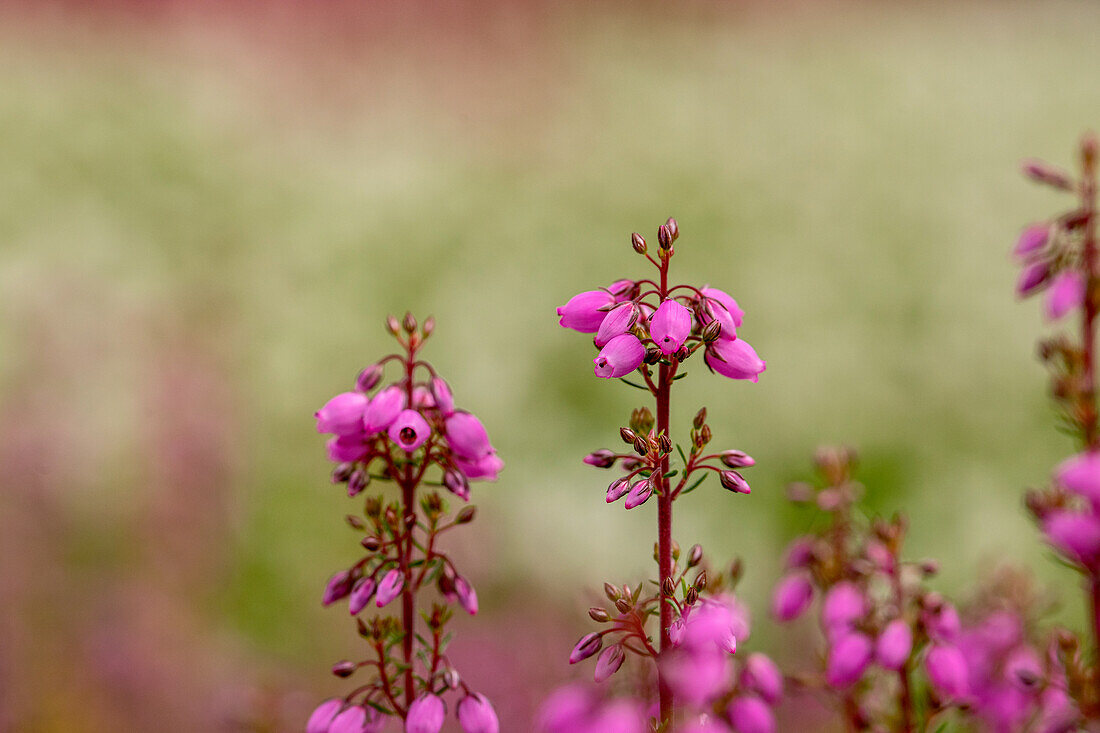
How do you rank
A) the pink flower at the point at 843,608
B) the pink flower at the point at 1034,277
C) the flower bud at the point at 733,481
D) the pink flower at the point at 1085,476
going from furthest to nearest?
the pink flower at the point at 843,608
the pink flower at the point at 1034,277
the flower bud at the point at 733,481
the pink flower at the point at 1085,476

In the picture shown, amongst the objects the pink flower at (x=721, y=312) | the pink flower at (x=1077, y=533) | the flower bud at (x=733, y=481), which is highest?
the pink flower at (x=721, y=312)

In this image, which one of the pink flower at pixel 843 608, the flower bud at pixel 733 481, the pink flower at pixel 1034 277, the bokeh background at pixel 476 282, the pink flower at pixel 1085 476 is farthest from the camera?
the bokeh background at pixel 476 282

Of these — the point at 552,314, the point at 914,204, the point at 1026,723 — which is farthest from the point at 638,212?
the point at 1026,723

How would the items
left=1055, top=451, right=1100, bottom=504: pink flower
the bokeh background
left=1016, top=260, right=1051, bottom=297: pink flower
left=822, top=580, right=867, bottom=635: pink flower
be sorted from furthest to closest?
Result: the bokeh background → left=822, top=580, right=867, bottom=635: pink flower → left=1016, top=260, right=1051, bottom=297: pink flower → left=1055, top=451, right=1100, bottom=504: pink flower

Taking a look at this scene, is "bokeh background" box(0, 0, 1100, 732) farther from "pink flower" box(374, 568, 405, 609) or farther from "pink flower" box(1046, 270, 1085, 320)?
"pink flower" box(1046, 270, 1085, 320)

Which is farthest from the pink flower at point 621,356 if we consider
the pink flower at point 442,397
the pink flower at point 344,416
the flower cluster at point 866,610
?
the flower cluster at point 866,610

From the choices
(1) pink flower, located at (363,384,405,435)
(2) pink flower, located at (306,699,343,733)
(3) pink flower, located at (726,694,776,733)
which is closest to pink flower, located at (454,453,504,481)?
(1) pink flower, located at (363,384,405,435)

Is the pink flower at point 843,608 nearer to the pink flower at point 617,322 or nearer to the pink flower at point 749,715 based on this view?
the pink flower at point 749,715
